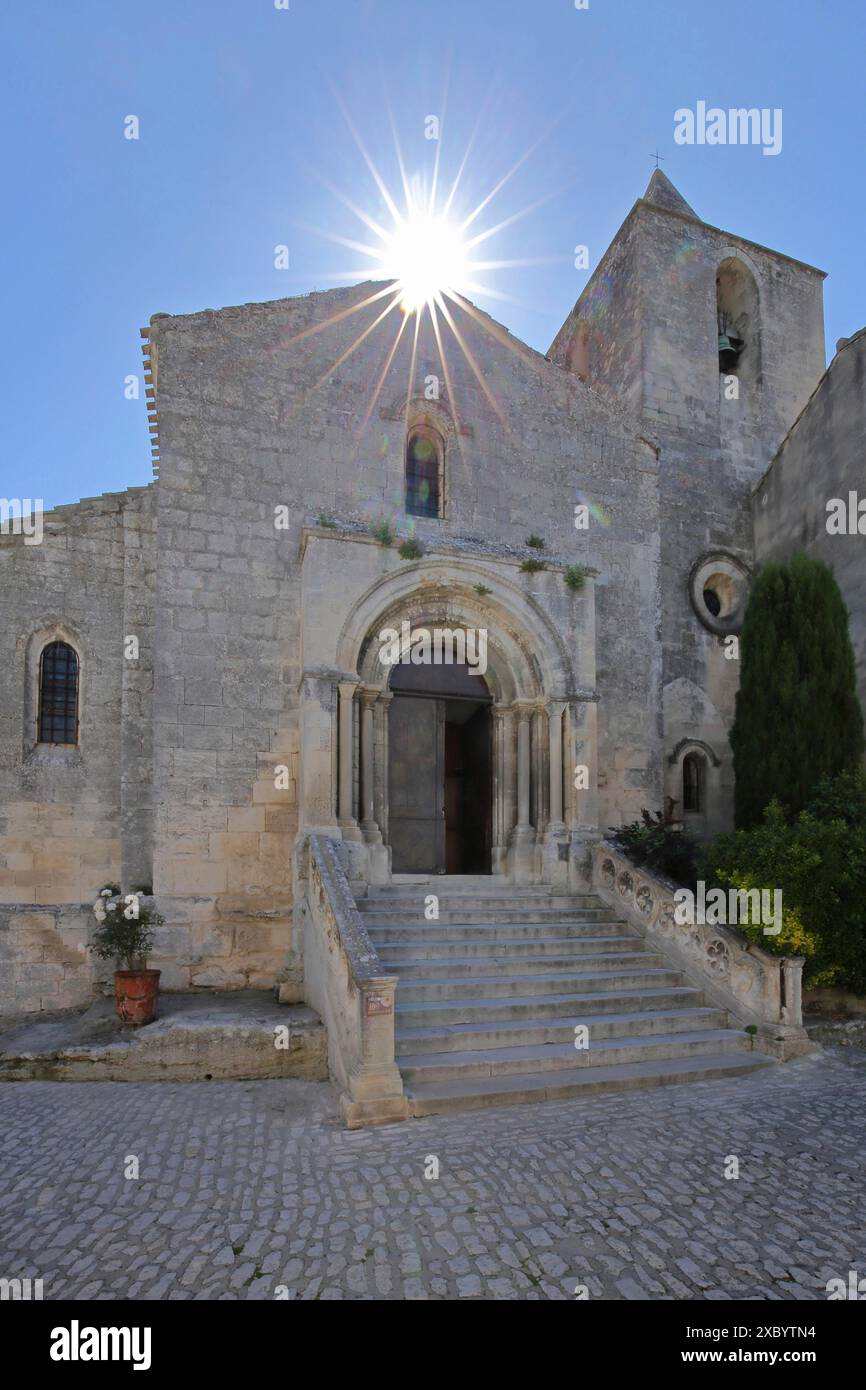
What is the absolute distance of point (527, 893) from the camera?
952cm

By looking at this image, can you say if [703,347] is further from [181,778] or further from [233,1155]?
[233,1155]

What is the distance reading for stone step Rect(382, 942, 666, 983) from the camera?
296 inches

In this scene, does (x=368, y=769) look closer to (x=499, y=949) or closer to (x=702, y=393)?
(x=499, y=949)

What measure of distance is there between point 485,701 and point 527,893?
9.04 ft

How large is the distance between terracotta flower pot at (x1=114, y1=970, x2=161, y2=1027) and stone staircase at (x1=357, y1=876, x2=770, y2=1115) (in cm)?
225

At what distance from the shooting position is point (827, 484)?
41.3 ft

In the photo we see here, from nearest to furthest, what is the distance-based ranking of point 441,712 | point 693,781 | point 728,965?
point 728,965 < point 441,712 < point 693,781

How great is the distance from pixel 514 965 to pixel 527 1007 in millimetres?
786

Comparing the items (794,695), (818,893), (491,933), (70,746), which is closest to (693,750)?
(794,695)

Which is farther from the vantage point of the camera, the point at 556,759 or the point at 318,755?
the point at 556,759

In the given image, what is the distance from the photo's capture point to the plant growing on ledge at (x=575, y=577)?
10.4m

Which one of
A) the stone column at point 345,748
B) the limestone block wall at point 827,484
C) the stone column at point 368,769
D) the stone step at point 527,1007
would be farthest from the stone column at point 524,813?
the limestone block wall at point 827,484

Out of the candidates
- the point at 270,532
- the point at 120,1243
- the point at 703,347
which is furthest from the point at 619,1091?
the point at 703,347

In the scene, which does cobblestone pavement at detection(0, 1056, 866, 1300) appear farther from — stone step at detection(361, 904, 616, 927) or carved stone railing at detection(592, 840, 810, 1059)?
stone step at detection(361, 904, 616, 927)
